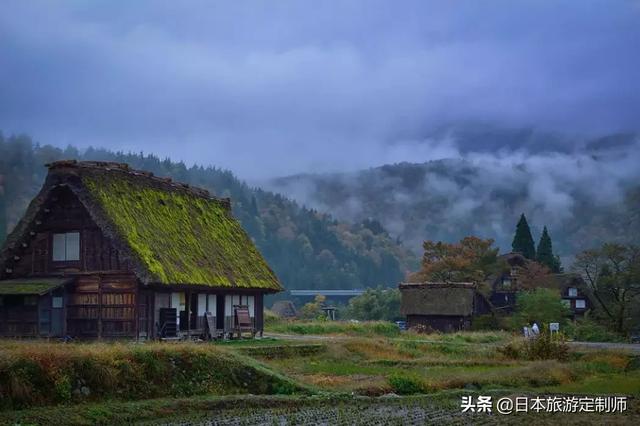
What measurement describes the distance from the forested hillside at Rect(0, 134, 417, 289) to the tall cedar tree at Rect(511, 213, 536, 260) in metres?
68.8

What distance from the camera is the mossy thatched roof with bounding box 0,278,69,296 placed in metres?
29.0

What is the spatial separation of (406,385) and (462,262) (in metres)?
50.5

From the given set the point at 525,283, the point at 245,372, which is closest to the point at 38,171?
the point at 525,283

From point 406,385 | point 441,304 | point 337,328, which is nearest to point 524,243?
point 441,304

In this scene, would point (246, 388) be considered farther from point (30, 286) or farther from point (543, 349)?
point (543, 349)

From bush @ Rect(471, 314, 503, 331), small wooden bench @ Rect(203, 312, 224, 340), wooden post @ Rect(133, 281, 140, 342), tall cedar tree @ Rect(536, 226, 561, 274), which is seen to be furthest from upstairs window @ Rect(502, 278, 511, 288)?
wooden post @ Rect(133, 281, 140, 342)

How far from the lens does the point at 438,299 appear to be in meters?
58.4

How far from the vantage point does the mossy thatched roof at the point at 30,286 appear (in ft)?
95.3

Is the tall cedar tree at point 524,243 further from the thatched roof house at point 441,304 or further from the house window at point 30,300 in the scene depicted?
the house window at point 30,300

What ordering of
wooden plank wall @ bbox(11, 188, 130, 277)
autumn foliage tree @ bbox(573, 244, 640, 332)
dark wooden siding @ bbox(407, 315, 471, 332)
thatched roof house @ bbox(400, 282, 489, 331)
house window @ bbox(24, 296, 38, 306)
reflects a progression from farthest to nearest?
dark wooden siding @ bbox(407, 315, 471, 332) → thatched roof house @ bbox(400, 282, 489, 331) → autumn foliage tree @ bbox(573, 244, 640, 332) → wooden plank wall @ bbox(11, 188, 130, 277) → house window @ bbox(24, 296, 38, 306)

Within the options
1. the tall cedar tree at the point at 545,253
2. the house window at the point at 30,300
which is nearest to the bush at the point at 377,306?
the tall cedar tree at the point at 545,253

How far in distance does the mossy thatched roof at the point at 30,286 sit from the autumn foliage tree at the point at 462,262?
4621 centimetres

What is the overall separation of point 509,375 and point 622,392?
3799 millimetres

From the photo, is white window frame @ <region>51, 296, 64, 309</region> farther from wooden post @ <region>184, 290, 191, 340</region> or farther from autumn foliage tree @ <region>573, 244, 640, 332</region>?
autumn foliage tree @ <region>573, 244, 640, 332</region>
